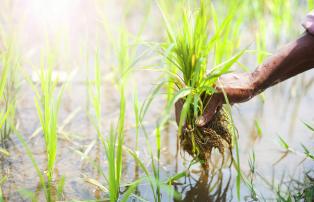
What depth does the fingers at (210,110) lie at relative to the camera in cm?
177

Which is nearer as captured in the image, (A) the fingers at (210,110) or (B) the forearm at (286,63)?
(B) the forearm at (286,63)

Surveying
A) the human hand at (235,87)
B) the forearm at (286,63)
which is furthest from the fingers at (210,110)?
the forearm at (286,63)

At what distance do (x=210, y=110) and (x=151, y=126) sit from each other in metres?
0.65

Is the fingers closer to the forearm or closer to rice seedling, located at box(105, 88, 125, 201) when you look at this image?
the forearm

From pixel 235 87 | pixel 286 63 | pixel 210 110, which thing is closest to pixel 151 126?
pixel 210 110

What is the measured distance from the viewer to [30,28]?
10.6 ft

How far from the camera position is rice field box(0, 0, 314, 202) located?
5.71 feet

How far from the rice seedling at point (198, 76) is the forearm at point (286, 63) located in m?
0.11

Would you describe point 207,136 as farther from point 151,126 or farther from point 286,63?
point 151,126

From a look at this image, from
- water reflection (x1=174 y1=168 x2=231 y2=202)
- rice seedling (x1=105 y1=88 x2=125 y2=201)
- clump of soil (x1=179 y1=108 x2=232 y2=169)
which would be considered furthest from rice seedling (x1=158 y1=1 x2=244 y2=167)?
rice seedling (x1=105 y1=88 x2=125 y2=201)

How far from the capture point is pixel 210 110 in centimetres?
180

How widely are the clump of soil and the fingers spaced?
0.04 metres

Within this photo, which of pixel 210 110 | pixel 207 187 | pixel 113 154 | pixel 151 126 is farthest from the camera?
pixel 151 126

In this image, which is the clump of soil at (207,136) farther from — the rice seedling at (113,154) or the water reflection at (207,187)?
the rice seedling at (113,154)
